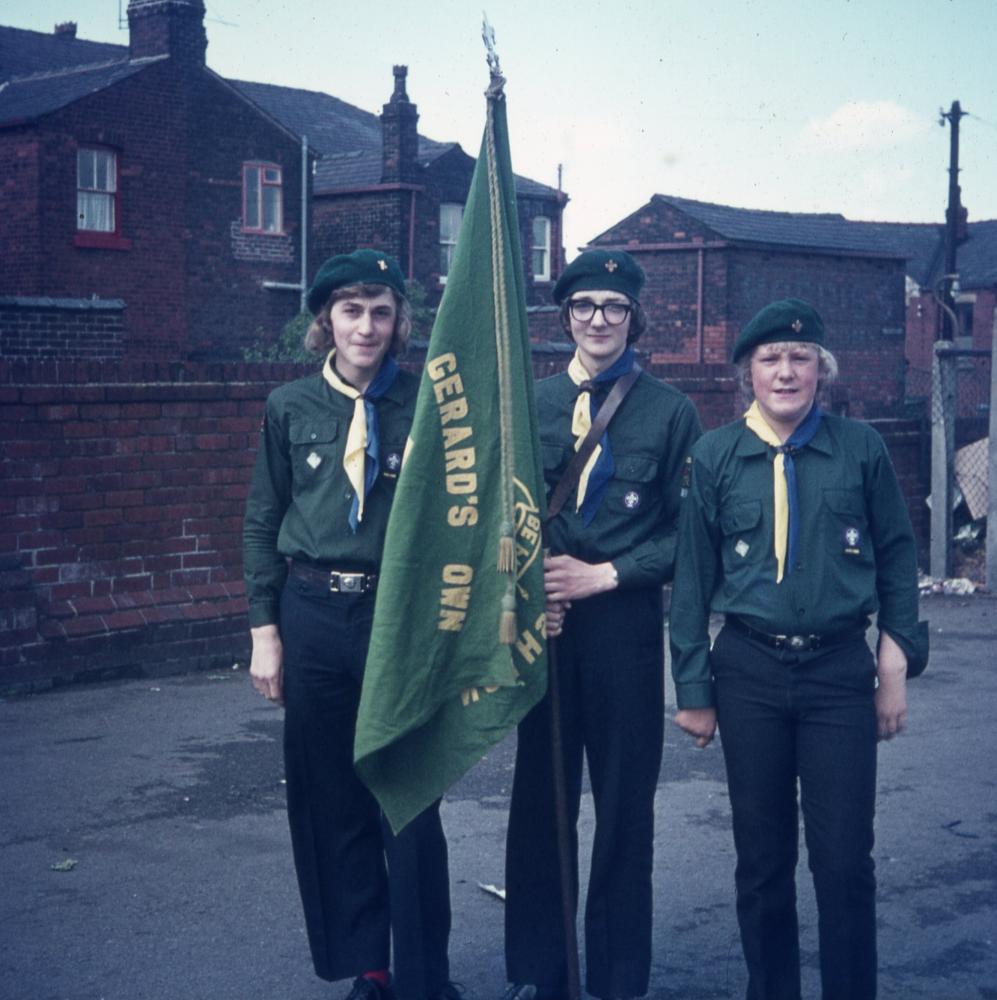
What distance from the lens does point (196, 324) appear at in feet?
105

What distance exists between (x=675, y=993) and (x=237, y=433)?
5836 millimetres

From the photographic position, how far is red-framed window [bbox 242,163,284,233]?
110 ft

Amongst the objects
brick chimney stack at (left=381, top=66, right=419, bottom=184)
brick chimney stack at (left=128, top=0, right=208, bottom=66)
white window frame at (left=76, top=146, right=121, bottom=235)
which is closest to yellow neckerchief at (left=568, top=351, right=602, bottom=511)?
white window frame at (left=76, top=146, right=121, bottom=235)

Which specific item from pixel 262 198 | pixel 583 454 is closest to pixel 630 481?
pixel 583 454

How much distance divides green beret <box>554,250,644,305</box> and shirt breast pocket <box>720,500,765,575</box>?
0.70 m

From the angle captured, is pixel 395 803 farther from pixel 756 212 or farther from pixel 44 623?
pixel 756 212

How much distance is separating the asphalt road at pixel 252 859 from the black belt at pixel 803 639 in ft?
3.89

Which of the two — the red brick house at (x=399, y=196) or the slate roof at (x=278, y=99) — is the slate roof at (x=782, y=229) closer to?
the red brick house at (x=399, y=196)

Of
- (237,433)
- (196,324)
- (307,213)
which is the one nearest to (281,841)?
(237,433)

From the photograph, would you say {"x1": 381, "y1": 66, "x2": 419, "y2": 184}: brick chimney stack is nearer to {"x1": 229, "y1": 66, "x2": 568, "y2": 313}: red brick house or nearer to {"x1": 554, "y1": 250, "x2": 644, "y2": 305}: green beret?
{"x1": 229, "y1": 66, "x2": 568, "y2": 313}: red brick house

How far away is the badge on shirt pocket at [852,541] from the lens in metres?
4.05

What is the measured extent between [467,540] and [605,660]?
561 mm

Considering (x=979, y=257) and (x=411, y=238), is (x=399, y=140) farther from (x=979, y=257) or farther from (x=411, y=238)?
(x=979, y=257)

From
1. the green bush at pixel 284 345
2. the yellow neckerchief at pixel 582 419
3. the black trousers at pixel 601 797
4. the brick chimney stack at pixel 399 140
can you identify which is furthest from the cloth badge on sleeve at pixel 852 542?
the brick chimney stack at pixel 399 140
